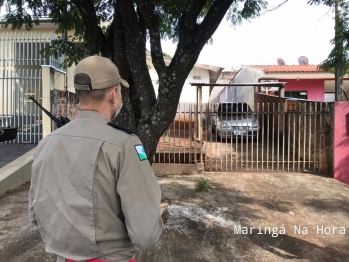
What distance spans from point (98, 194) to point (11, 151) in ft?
22.2

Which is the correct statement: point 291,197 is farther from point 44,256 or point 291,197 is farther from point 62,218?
point 62,218

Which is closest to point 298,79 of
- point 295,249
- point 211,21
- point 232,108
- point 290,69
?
point 290,69

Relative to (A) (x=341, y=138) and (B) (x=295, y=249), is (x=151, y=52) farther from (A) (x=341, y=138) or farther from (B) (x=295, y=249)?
(A) (x=341, y=138)

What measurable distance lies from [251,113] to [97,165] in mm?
7095

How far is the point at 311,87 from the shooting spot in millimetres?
15414

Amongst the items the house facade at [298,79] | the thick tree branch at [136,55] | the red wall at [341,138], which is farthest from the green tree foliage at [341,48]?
the house facade at [298,79]

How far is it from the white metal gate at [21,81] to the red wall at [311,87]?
11140 millimetres

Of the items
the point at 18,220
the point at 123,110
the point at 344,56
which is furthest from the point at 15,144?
the point at 344,56

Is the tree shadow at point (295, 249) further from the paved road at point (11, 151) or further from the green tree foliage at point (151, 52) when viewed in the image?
the paved road at point (11, 151)

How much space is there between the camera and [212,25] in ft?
11.8

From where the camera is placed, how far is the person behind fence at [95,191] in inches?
52.1

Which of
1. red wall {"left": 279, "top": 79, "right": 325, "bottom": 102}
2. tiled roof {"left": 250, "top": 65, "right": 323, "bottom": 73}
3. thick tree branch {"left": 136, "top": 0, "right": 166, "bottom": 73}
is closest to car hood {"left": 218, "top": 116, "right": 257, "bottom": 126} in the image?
thick tree branch {"left": 136, "top": 0, "right": 166, "bottom": 73}

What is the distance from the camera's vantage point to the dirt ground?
3844 mm

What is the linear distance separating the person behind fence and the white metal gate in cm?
690
